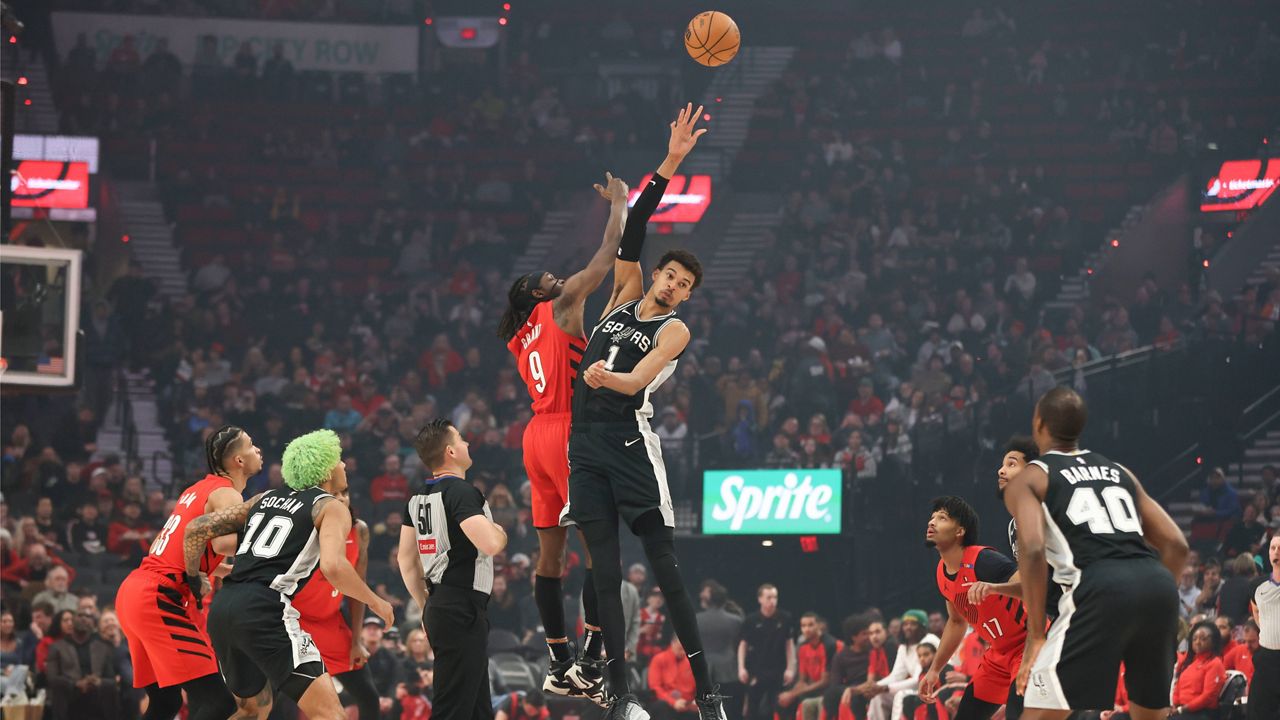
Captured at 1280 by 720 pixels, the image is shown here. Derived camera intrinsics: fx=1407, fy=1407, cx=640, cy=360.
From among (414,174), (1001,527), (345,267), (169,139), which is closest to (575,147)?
(414,174)

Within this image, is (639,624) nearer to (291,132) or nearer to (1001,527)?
(1001,527)

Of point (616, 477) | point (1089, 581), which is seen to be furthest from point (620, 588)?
point (1089, 581)

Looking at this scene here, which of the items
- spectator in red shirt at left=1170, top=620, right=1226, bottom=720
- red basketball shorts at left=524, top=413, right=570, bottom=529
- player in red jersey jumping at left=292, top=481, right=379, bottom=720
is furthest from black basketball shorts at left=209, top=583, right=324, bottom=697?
spectator in red shirt at left=1170, top=620, right=1226, bottom=720

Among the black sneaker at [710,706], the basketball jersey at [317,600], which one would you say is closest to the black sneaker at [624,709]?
→ the black sneaker at [710,706]

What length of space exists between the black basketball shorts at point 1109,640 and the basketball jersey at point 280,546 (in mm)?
3448

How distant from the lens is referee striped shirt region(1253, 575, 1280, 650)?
32.1ft

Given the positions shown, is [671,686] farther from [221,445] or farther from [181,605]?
[221,445]

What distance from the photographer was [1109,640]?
570 centimetres

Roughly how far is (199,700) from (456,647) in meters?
1.62

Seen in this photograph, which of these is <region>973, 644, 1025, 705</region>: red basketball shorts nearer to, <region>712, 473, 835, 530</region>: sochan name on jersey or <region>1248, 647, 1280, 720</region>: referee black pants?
<region>1248, 647, 1280, 720</region>: referee black pants

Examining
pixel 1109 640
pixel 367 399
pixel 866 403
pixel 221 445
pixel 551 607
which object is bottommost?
pixel 1109 640

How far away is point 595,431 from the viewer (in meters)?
6.94

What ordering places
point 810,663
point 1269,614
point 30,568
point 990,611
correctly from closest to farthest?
point 990,611 → point 1269,614 → point 810,663 → point 30,568

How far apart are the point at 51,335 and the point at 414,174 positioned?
14009 millimetres
